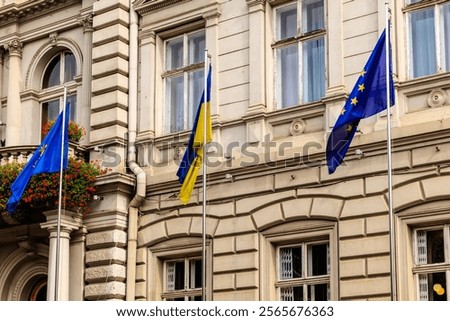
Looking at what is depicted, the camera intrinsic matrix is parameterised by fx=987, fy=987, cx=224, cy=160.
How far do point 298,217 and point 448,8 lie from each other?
470 centimetres

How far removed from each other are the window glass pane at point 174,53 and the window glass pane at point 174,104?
12.5 inches

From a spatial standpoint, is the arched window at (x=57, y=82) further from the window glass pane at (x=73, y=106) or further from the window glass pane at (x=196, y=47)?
the window glass pane at (x=196, y=47)

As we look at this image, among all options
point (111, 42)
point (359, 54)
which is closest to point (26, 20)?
point (111, 42)

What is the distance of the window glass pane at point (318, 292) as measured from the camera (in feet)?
60.0

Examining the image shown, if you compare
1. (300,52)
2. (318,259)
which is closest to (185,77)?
(300,52)

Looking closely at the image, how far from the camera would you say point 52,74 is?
79.8 feet

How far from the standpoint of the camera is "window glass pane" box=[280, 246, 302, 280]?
61.5ft

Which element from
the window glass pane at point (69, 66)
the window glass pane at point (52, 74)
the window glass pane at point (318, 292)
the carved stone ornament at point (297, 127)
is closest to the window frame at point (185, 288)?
the window glass pane at point (318, 292)

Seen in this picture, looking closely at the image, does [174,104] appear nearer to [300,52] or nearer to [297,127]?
[300,52]

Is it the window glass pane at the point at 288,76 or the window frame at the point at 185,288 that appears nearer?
the window glass pane at the point at 288,76

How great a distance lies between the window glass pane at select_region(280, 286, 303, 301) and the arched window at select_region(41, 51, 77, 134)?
24.7ft

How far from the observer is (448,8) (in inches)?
700

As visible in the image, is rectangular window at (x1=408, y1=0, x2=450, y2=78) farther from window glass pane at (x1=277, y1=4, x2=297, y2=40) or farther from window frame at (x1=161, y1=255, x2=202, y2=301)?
window frame at (x1=161, y1=255, x2=202, y2=301)
